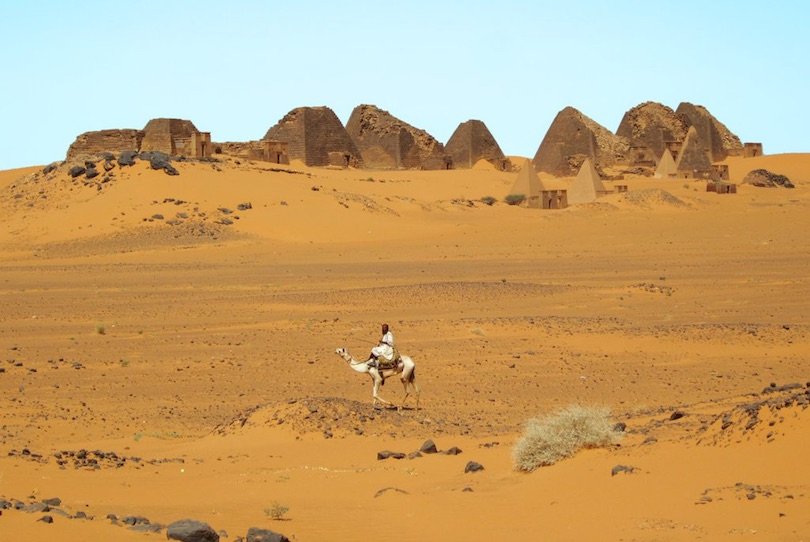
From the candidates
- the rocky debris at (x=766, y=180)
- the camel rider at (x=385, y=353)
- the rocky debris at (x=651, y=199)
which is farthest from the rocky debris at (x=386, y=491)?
the rocky debris at (x=766, y=180)

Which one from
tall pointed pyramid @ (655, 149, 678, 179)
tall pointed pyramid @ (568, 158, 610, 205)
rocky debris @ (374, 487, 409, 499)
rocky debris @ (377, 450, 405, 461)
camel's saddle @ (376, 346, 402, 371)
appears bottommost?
rocky debris @ (377, 450, 405, 461)

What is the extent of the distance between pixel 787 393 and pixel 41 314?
14880mm

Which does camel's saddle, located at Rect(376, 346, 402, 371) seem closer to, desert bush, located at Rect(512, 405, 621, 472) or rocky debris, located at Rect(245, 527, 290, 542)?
desert bush, located at Rect(512, 405, 621, 472)

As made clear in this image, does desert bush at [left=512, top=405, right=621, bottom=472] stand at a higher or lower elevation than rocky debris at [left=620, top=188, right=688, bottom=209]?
lower

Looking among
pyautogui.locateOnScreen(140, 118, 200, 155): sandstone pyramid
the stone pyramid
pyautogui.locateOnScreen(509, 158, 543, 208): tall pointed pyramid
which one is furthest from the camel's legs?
the stone pyramid

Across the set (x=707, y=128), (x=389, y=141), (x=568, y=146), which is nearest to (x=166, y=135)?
(x=389, y=141)

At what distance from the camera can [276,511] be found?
9203mm

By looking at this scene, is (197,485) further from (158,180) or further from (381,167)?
(381,167)

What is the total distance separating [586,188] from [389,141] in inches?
669

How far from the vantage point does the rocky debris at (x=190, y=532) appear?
307 inches

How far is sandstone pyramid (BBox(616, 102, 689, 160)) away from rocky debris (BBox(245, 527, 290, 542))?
66.4 meters

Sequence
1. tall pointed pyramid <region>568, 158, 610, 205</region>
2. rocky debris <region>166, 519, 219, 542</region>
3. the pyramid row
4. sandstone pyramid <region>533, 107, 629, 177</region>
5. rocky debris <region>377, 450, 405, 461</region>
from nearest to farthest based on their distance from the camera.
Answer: rocky debris <region>166, 519, 219, 542</region>, rocky debris <region>377, 450, 405, 461</region>, tall pointed pyramid <region>568, 158, 610, 205</region>, the pyramid row, sandstone pyramid <region>533, 107, 629, 177</region>

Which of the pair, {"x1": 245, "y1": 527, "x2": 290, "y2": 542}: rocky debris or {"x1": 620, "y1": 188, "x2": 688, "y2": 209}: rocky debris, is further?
{"x1": 620, "y1": 188, "x2": 688, "y2": 209}: rocky debris

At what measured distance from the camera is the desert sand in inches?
365
